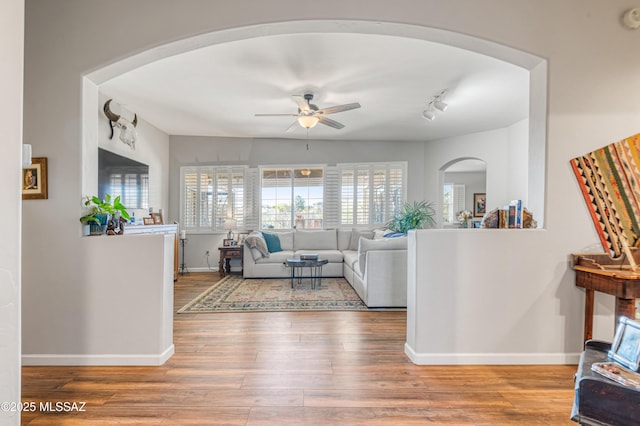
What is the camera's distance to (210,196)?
22.0 feet

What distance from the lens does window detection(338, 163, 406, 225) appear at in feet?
22.6

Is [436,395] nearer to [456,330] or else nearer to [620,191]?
[456,330]

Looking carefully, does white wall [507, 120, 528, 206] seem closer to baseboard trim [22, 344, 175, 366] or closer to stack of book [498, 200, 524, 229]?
stack of book [498, 200, 524, 229]

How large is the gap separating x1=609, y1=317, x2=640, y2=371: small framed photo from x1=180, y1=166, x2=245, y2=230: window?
6.19 metres

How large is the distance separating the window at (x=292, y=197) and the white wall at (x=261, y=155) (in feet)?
0.86

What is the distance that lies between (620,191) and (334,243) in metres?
4.71

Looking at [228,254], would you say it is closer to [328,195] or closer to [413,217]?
[328,195]

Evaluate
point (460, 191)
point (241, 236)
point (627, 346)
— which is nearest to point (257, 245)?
point (241, 236)

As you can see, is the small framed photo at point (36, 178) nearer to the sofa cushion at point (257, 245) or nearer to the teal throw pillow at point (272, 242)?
the sofa cushion at point (257, 245)

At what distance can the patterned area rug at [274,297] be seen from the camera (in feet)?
12.8

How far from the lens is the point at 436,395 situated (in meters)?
2.05

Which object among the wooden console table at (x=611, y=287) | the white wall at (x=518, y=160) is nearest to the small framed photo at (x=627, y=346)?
the wooden console table at (x=611, y=287)

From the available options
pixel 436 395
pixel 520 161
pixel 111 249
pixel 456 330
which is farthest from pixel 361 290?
pixel 520 161

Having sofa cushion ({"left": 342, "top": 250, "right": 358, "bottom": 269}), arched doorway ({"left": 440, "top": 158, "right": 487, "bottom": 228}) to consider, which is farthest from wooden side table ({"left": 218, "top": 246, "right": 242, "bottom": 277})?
arched doorway ({"left": 440, "top": 158, "right": 487, "bottom": 228})
